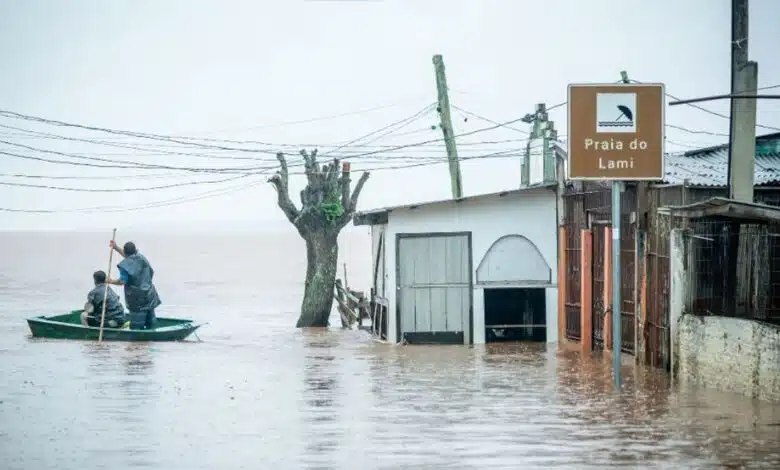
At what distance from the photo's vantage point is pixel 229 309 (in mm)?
58812

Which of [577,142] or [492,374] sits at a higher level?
[577,142]

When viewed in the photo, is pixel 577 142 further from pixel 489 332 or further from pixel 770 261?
pixel 489 332

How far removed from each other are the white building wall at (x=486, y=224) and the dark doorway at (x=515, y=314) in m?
0.36

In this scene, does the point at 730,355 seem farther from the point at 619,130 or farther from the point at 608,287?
the point at 608,287

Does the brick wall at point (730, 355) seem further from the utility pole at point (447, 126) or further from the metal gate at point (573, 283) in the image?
the utility pole at point (447, 126)

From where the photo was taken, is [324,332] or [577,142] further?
[324,332]

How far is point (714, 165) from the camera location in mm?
25469

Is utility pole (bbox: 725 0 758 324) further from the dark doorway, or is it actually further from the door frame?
the door frame

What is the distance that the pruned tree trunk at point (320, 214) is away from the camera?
39000 millimetres

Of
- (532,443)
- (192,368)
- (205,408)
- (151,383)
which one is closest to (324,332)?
(192,368)

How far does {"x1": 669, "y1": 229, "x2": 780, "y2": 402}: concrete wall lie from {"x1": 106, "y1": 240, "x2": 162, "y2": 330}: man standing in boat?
1298 centimetres

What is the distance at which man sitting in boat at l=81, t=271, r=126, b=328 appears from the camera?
99.6 ft

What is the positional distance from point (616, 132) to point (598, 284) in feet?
21.4

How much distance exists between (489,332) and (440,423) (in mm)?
14492
